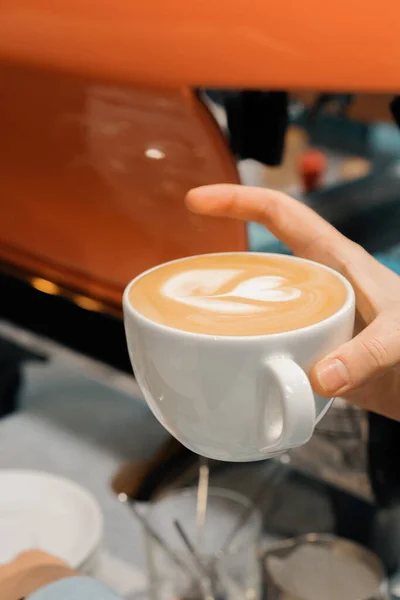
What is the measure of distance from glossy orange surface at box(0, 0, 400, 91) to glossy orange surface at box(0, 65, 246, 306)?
25 mm

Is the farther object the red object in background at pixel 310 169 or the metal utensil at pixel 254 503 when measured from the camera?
the red object in background at pixel 310 169

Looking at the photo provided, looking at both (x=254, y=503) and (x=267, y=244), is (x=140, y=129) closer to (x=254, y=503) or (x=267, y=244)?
(x=267, y=244)

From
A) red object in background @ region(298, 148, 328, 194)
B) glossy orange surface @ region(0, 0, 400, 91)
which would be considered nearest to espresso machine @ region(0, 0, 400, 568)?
glossy orange surface @ region(0, 0, 400, 91)

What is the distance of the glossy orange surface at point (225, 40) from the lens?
14.4 inches

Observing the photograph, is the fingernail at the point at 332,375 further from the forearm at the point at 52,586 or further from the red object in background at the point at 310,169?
the red object in background at the point at 310,169

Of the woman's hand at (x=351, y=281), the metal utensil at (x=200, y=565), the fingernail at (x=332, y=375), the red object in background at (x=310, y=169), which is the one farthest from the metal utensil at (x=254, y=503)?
the red object in background at (x=310, y=169)

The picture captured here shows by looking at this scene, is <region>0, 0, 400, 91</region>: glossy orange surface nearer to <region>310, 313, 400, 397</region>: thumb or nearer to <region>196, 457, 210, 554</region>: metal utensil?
<region>310, 313, 400, 397</region>: thumb

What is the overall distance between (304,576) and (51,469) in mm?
254

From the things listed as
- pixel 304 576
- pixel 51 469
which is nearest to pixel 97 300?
pixel 51 469

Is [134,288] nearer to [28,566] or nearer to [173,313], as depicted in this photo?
[173,313]

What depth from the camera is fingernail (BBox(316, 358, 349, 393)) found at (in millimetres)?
262

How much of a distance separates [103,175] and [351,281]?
0.85 feet

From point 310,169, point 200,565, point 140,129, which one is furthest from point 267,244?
point 310,169

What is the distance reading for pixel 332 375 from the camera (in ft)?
0.86
